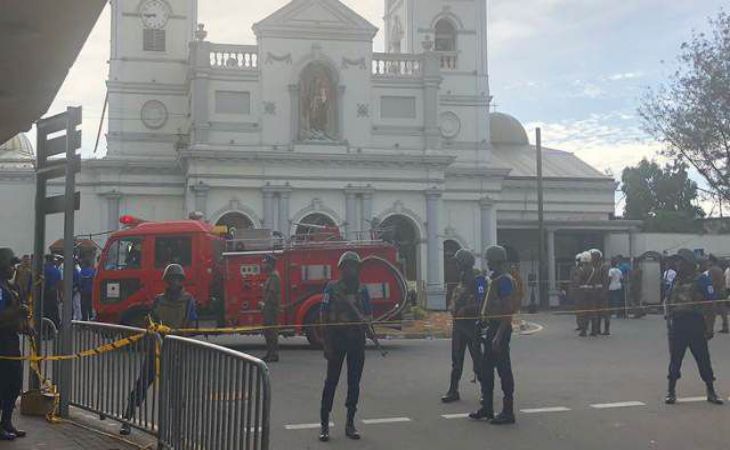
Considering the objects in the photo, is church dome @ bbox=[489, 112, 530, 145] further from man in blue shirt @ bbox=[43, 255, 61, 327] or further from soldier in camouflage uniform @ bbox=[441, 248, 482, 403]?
soldier in camouflage uniform @ bbox=[441, 248, 482, 403]

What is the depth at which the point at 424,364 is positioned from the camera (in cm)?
1443

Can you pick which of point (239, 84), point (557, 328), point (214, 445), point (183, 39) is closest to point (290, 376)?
point (214, 445)

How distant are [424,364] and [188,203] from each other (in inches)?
923

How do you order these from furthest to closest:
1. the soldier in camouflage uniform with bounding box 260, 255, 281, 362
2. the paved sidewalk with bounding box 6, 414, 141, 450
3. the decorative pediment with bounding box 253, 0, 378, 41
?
the decorative pediment with bounding box 253, 0, 378, 41 → the soldier in camouflage uniform with bounding box 260, 255, 281, 362 → the paved sidewalk with bounding box 6, 414, 141, 450

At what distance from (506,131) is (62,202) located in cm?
4898

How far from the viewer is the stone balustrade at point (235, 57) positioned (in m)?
37.1

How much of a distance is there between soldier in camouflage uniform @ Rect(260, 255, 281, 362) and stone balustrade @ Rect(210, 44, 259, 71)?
2319cm

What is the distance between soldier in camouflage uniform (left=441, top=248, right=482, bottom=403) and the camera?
33.8 feet

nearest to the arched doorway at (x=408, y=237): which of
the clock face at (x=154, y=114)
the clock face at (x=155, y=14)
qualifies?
the clock face at (x=154, y=114)

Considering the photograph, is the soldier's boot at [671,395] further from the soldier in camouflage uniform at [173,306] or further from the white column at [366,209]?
the white column at [366,209]

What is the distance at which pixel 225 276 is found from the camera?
16641mm

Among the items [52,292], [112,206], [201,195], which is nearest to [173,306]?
[52,292]

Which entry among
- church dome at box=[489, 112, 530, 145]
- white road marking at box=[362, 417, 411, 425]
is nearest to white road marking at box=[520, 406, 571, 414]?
white road marking at box=[362, 417, 411, 425]

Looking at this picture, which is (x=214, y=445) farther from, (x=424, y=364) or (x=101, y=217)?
(x=101, y=217)
